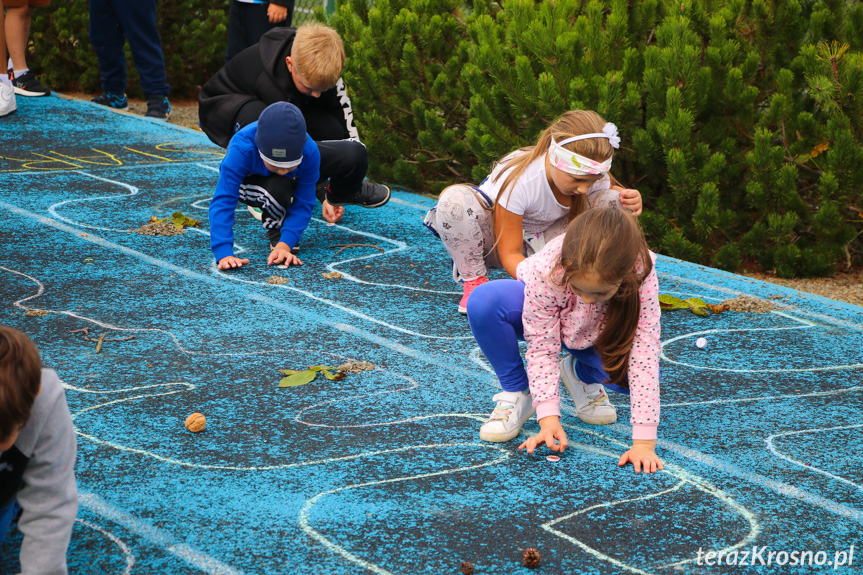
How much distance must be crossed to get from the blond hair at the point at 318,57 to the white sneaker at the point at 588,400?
2.35m

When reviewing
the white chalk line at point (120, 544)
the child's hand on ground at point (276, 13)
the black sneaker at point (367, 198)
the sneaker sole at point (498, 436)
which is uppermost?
the child's hand on ground at point (276, 13)

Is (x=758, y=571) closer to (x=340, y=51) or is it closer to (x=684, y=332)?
(x=684, y=332)

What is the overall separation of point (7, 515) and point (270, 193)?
2.55 meters

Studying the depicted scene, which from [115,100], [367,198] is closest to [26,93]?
[115,100]

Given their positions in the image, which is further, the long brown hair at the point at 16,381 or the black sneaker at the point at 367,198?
the black sneaker at the point at 367,198

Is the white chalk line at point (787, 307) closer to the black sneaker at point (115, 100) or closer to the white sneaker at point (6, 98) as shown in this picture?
the white sneaker at point (6, 98)

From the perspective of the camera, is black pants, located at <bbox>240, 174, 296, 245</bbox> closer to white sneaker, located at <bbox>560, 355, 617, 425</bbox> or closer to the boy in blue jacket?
the boy in blue jacket

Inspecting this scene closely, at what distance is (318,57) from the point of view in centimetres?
438

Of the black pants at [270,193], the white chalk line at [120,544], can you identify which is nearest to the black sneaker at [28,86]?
the black pants at [270,193]

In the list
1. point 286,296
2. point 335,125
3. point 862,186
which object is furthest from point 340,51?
point 862,186

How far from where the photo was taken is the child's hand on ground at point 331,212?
191 inches

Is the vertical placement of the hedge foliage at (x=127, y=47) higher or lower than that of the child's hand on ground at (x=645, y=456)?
higher

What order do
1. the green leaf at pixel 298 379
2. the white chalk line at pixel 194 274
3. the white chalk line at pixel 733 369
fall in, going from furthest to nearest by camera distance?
the white chalk line at pixel 194 274
the white chalk line at pixel 733 369
the green leaf at pixel 298 379

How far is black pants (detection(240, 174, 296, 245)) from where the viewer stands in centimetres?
412
